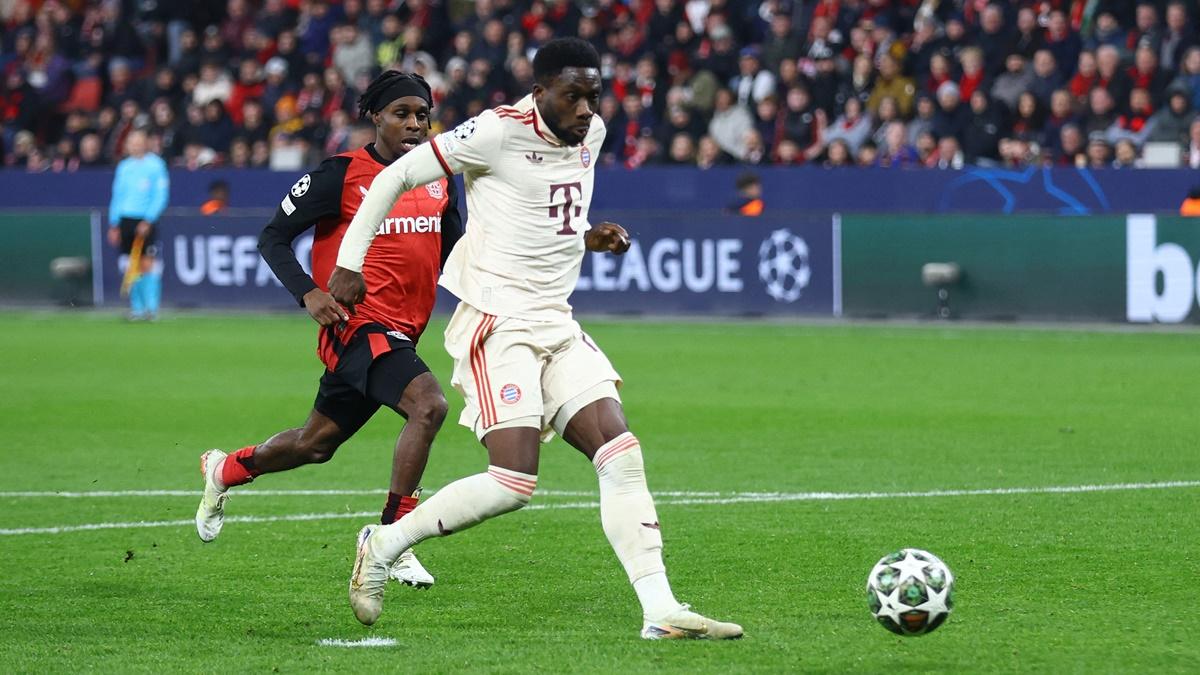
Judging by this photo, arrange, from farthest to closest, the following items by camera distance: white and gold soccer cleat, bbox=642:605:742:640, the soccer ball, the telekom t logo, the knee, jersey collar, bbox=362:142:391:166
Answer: jersey collar, bbox=362:142:391:166 → the knee → the telekom t logo → white and gold soccer cleat, bbox=642:605:742:640 → the soccer ball

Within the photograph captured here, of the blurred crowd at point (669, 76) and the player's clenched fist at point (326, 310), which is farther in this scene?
the blurred crowd at point (669, 76)

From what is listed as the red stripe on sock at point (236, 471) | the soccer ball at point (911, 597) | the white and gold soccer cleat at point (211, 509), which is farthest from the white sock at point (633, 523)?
the white and gold soccer cleat at point (211, 509)

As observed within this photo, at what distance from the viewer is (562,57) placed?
20.7 ft

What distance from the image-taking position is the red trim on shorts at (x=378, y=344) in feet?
24.1

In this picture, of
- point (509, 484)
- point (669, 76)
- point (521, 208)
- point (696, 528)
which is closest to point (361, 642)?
point (509, 484)

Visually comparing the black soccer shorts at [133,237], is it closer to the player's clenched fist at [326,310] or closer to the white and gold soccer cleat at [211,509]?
the white and gold soccer cleat at [211,509]

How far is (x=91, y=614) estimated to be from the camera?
6.85 meters

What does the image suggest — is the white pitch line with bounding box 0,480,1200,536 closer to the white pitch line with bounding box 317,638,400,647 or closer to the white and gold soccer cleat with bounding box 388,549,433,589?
the white and gold soccer cleat with bounding box 388,549,433,589

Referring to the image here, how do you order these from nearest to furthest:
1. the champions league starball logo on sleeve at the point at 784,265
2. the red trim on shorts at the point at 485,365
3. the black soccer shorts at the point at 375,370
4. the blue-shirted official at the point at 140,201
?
1. the red trim on shorts at the point at 485,365
2. the black soccer shorts at the point at 375,370
3. the champions league starball logo on sleeve at the point at 784,265
4. the blue-shirted official at the point at 140,201

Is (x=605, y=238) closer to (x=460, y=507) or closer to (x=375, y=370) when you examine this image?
(x=460, y=507)

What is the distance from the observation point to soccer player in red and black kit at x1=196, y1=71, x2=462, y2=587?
23.9 feet

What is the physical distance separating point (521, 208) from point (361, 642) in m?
1.49

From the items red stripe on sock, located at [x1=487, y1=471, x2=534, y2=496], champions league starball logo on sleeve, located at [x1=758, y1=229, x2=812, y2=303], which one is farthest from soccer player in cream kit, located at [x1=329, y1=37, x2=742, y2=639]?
champions league starball logo on sleeve, located at [x1=758, y1=229, x2=812, y2=303]

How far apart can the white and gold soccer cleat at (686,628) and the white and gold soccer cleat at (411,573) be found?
4.40ft
